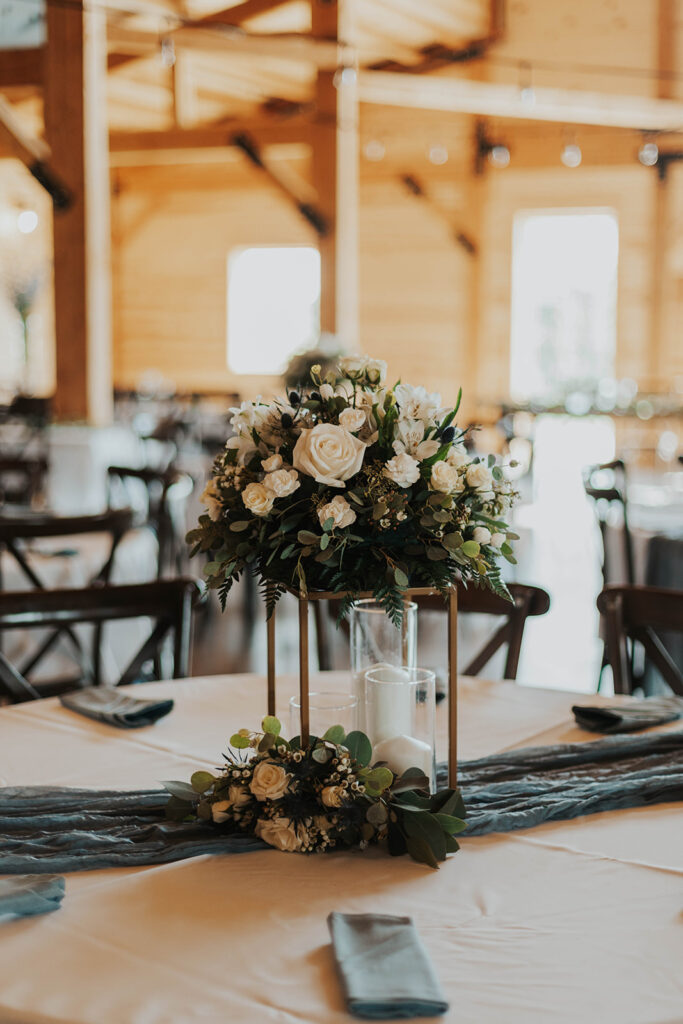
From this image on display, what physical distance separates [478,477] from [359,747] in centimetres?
37

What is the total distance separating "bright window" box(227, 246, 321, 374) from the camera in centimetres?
1401

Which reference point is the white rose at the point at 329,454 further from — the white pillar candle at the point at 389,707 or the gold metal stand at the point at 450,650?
the white pillar candle at the point at 389,707

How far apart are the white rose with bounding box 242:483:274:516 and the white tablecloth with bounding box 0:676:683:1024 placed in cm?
45

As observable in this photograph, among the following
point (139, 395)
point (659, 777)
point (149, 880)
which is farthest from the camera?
point (139, 395)

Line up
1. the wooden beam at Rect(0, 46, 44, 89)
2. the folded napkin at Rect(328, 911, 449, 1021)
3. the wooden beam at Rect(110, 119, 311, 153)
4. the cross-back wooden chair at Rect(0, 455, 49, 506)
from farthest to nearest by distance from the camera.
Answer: the wooden beam at Rect(110, 119, 311, 153) → the wooden beam at Rect(0, 46, 44, 89) → the cross-back wooden chair at Rect(0, 455, 49, 506) → the folded napkin at Rect(328, 911, 449, 1021)

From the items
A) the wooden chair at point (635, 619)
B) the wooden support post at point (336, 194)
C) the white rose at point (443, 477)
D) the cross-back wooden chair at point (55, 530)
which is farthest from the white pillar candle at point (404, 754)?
the wooden support post at point (336, 194)

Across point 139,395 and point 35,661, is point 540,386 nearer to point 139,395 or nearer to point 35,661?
point 139,395

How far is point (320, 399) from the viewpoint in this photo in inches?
56.2

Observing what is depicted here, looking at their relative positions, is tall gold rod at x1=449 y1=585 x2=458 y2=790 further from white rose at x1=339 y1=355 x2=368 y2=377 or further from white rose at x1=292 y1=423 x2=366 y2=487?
white rose at x1=339 y1=355 x2=368 y2=377

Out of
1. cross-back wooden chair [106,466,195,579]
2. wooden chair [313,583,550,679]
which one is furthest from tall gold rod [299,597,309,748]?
cross-back wooden chair [106,466,195,579]

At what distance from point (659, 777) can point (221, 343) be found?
1304 cm

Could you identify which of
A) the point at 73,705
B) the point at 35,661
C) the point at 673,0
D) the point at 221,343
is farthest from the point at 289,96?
the point at 73,705

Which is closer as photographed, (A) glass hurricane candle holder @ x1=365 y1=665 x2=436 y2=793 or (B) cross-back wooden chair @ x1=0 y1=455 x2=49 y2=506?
(A) glass hurricane candle holder @ x1=365 y1=665 x2=436 y2=793

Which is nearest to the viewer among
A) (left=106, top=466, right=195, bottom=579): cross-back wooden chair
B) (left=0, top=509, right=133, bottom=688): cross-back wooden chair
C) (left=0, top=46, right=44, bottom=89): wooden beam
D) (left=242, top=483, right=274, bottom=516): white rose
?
(left=242, top=483, right=274, bottom=516): white rose
